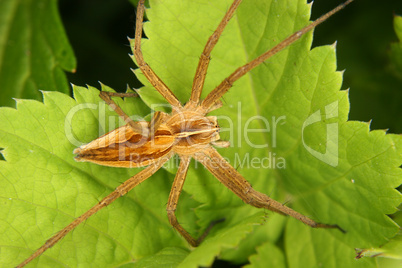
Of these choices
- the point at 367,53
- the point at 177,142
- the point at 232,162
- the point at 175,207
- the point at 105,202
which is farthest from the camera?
the point at 367,53

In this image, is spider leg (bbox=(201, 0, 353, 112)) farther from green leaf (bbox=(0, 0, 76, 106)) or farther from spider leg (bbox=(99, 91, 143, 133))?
green leaf (bbox=(0, 0, 76, 106))

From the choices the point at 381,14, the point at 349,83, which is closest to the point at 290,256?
the point at 349,83

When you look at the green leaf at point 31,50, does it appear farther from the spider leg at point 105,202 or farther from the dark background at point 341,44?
the spider leg at point 105,202

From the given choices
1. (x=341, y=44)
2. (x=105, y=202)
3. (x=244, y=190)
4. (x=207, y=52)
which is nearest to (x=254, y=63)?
(x=207, y=52)

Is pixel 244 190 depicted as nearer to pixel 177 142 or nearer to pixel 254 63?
pixel 177 142

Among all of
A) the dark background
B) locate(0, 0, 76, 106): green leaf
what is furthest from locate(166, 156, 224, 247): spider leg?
the dark background

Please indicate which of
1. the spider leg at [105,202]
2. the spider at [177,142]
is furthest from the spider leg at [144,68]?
the spider leg at [105,202]
